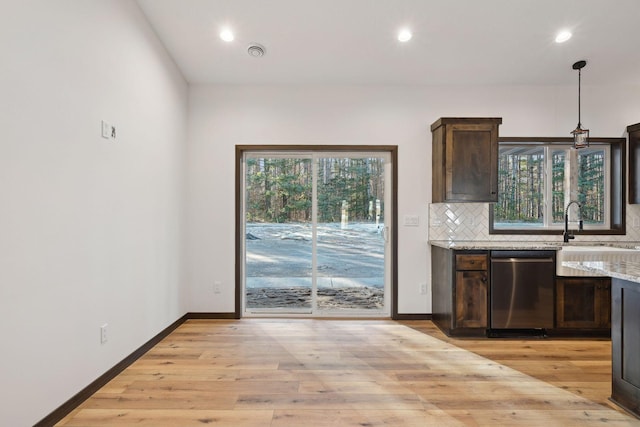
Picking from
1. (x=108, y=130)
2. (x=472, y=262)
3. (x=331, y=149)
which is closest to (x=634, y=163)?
(x=472, y=262)

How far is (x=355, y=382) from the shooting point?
2543 mm

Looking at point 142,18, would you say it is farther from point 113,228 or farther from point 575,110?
point 575,110

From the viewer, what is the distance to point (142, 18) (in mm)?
3012

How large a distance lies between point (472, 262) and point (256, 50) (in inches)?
114

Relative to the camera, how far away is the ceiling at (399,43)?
290 centimetres

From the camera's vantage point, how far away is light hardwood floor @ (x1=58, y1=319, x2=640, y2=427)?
211cm

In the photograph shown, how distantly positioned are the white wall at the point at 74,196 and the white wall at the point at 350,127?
28.9 inches

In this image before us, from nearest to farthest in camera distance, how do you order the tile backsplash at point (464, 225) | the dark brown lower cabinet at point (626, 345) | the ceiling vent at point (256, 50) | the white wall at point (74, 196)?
the white wall at point (74, 196) < the dark brown lower cabinet at point (626, 345) < the ceiling vent at point (256, 50) < the tile backsplash at point (464, 225)

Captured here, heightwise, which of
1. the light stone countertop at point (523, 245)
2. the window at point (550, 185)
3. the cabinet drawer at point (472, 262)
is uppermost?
the window at point (550, 185)

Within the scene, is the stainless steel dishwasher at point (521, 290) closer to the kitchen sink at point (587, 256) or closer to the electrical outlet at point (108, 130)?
the kitchen sink at point (587, 256)

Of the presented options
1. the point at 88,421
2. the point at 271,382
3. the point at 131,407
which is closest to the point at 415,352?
the point at 271,382

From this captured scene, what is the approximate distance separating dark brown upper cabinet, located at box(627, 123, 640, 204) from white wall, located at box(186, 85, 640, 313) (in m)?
0.20

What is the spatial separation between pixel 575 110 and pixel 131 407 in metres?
5.02

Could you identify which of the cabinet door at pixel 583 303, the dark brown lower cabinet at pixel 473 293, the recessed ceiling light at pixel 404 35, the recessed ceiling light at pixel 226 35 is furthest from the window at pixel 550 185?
the recessed ceiling light at pixel 226 35
